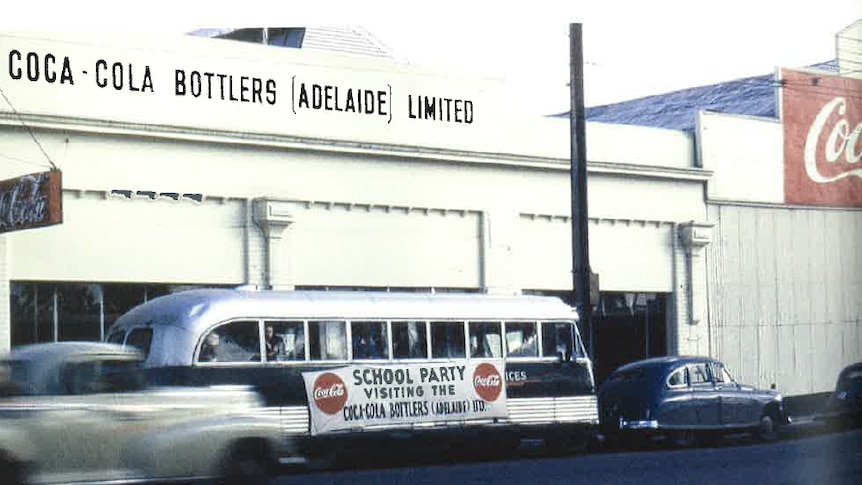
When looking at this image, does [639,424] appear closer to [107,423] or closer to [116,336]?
[116,336]

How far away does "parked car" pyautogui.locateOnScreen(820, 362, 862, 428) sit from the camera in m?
26.0

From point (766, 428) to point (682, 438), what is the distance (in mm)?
2090

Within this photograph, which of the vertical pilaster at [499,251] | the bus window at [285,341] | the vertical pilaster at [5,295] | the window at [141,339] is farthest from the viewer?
the vertical pilaster at [499,251]

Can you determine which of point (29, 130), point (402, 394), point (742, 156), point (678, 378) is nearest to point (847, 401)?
point (678, 378)

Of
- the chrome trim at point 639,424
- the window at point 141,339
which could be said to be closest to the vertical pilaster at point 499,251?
the chrome trim at point 639,424

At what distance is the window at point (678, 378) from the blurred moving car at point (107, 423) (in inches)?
401

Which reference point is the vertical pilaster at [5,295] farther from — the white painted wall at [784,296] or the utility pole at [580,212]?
the white painted wall at [784,296]

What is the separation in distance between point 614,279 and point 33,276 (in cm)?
1372

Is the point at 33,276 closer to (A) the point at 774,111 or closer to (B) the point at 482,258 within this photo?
(B) the point at 482,258

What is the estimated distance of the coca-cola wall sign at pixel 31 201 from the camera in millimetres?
21250

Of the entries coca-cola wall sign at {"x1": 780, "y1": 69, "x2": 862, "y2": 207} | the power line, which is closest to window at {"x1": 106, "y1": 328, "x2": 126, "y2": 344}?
the power line

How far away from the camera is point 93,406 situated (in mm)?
13469

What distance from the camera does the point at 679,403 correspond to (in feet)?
76.3

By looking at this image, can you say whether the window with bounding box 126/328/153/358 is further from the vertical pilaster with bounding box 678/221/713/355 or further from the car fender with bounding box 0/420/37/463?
the vertical pilaster with bounding box 678/221/713/355
